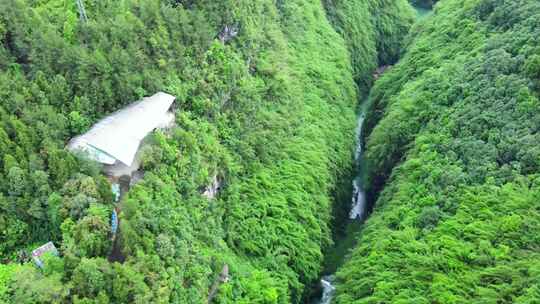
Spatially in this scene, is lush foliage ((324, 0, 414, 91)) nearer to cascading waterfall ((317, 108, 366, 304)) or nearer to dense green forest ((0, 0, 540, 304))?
cascading waterfall ((317, 108, 366, 304))

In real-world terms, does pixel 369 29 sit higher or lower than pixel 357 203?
higher

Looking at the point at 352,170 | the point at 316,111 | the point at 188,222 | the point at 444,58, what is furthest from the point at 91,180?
the point at 444,58

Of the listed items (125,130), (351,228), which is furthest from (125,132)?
(351,228)

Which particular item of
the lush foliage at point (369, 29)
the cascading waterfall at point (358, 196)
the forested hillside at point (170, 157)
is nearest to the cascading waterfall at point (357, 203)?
the cascading waterfall at point (358, 196)

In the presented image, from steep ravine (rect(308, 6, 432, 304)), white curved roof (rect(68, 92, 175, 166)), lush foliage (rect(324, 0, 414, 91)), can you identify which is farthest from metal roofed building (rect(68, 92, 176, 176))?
lush foliage (rect(324, 0, 414, 91))

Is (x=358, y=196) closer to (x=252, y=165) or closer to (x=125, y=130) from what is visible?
(x=252, y=165)

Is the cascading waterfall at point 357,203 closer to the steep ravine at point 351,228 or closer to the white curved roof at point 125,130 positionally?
the steep ravine at point 351,228
